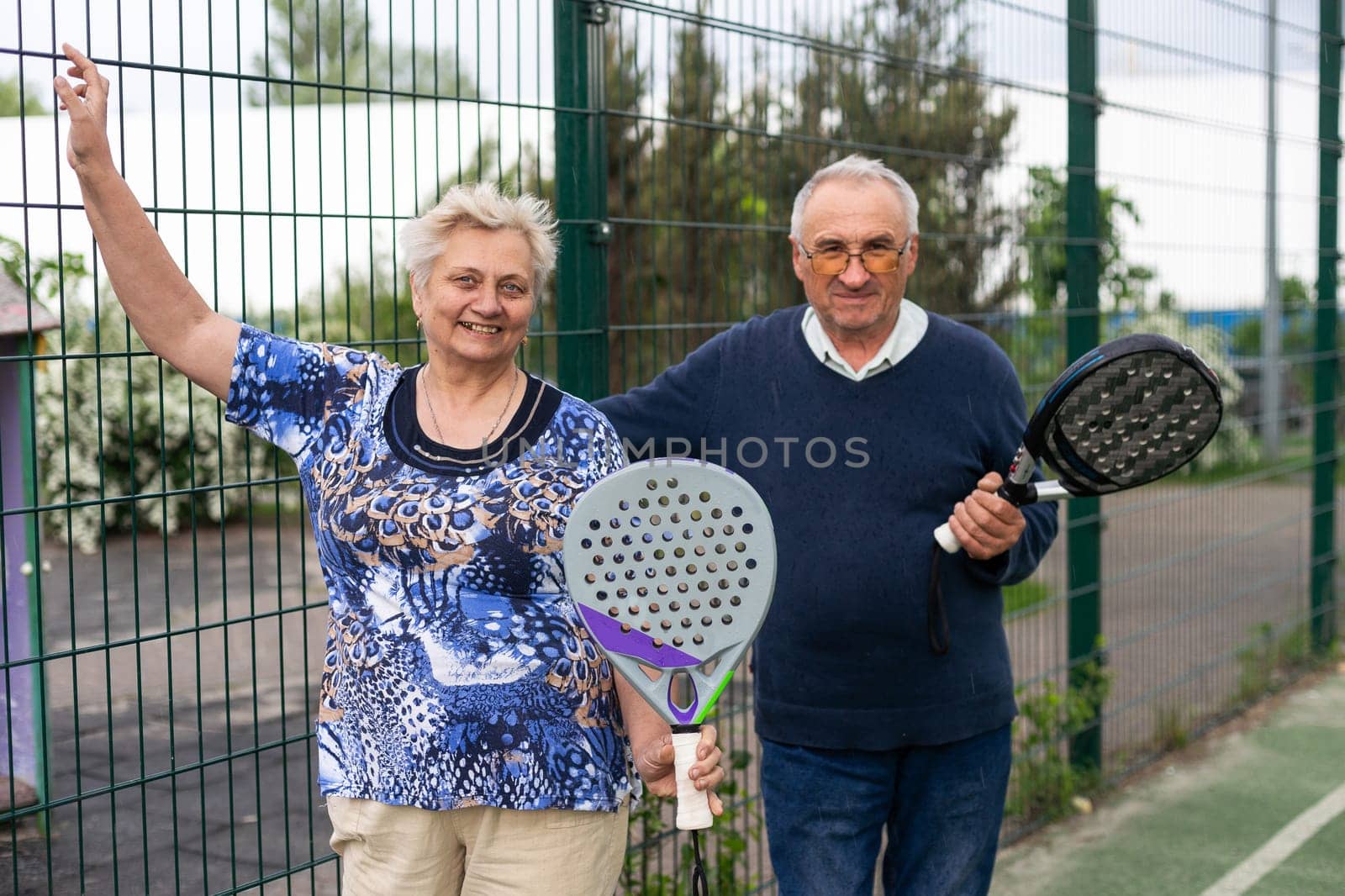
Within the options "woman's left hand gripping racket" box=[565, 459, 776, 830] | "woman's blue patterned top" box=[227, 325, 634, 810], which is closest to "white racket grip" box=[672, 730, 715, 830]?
"woman's left hand gripping racket" box=[565, 459, 776, 830]

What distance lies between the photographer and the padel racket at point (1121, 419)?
242cm

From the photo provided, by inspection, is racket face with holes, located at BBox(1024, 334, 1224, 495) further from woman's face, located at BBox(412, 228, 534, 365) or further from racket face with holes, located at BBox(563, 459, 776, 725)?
woman's face, located at BBox(412, 228, 534, 365)

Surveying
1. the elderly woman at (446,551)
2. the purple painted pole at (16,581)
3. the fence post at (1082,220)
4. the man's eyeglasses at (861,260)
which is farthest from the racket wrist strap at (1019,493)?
the purple painted pole at (16,581)

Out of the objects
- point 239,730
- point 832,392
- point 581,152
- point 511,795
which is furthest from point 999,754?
point 239,730

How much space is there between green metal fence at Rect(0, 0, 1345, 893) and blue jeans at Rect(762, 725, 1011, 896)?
79cm

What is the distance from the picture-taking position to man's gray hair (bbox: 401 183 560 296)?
88.0 inches

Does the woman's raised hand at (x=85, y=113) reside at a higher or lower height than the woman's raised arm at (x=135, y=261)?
higher

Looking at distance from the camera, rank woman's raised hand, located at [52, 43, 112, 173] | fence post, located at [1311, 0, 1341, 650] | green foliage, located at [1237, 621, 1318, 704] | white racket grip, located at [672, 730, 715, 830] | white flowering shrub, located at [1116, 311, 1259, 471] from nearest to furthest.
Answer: white racket grip, located at [672, 730, 715, 830] → woman's raised hand, located at [52, 43, 112, 173] → white flowering shrub, located at [1116, 311, 1259, 471] → green foliage, located at [1237, 621, 1318, 704] → fence post, located at [1311, 0, 1341, 650]

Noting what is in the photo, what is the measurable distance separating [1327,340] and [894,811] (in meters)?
5.50

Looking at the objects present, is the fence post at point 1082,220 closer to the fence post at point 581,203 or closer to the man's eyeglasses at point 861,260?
the fence post at point 581,203

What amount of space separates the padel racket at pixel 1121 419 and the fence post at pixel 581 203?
125 centimetres

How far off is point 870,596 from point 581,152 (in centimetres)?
133

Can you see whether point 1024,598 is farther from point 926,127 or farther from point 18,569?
point 18,569

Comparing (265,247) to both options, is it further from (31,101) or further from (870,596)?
(31,101)
